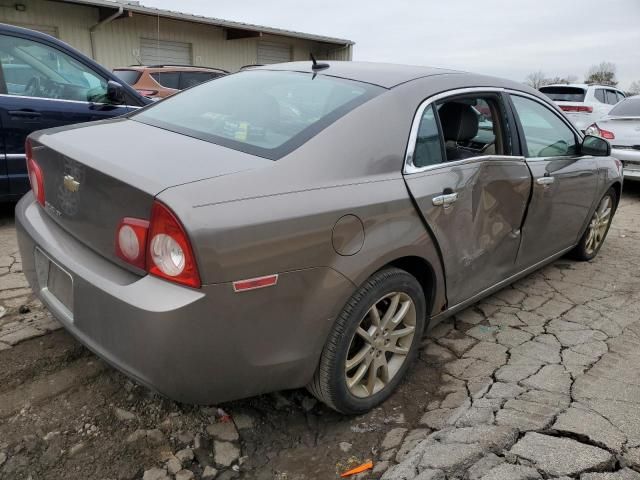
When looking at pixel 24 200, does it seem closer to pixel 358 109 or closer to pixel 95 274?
pixel 95 274

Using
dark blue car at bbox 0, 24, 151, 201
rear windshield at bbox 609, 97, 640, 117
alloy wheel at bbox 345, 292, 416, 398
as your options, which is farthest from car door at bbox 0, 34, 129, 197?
rear windshield at bbox 609, 97, 640, 117

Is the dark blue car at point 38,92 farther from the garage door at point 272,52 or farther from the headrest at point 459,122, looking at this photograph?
the garage door at point 272,52

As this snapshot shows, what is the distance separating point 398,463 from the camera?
207 cm

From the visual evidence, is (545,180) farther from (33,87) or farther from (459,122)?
(33,87)

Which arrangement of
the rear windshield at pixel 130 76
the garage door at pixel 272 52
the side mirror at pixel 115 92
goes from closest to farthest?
the side mirror at pixel 115 92 < the rear windshield at pixel 130 76 < the garage door at pixel 272 52

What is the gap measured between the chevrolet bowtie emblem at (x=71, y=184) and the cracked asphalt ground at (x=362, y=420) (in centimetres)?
82

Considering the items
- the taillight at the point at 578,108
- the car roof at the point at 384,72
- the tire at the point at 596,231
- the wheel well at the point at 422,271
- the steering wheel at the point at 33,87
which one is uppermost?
the car roof at the point at 384,72

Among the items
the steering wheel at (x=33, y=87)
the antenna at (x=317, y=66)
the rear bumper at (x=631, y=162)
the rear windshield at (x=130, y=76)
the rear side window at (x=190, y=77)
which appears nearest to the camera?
the antenna at (x=317, y=66)

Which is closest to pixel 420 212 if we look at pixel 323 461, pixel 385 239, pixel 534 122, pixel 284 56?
pixel 385 239

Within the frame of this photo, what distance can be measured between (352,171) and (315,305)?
0.56m

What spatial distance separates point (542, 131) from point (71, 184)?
2904mm

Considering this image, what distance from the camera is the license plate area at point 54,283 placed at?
2049 millimetres

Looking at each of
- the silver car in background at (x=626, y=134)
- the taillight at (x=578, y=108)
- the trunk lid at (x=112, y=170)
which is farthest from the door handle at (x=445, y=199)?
the taillight at (x=578, y=108)

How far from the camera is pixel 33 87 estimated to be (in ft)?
14.8
